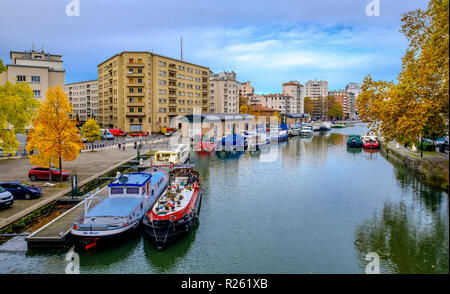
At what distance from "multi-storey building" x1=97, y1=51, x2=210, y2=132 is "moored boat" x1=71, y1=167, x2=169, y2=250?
60562mm

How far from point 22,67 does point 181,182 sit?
56423 millimetres

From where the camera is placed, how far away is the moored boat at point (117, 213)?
1619 cm

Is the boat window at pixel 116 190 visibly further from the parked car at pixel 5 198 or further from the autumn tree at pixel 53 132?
the autumn tree at pixel 53 132

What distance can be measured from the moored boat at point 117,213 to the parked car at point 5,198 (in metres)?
5.12

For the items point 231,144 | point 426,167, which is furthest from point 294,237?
point 231,144

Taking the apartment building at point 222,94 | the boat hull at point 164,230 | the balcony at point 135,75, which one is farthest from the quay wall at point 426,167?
the apartment building at point 222,94

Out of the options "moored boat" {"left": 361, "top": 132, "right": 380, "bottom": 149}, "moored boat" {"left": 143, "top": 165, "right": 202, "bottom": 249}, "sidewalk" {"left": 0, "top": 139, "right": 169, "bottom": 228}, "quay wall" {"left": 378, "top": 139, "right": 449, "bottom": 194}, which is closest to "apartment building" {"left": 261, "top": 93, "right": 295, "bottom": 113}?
"quay wall" {"left": 378, "top": 139, "right": 449, "bottom": 194}

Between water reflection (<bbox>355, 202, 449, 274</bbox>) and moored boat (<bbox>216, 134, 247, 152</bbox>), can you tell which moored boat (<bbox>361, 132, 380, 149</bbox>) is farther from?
water reflection (<bbox>355, 202, 449, 274</bbox>)

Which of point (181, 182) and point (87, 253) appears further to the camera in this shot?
point (181, 182)

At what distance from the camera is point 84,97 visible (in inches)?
5187

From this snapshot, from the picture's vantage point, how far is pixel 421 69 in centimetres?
1489

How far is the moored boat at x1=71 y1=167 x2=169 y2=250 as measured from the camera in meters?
16.2
